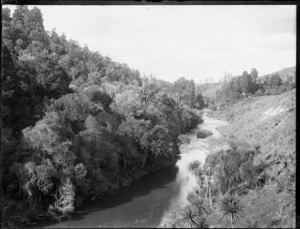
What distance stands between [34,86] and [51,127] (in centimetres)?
356

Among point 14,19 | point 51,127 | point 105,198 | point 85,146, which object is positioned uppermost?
point 14,19

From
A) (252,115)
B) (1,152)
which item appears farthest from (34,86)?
(252,115)

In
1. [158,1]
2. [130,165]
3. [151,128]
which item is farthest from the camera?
[151,128]

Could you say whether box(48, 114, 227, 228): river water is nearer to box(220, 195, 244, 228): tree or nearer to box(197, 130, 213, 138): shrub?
box(197, 130, 213, 138): shrub

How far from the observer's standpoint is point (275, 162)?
1055 cm

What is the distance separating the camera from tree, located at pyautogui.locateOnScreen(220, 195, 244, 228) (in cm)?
916

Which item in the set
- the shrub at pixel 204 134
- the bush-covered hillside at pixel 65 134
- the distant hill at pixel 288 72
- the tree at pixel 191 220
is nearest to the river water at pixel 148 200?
the shrub at pixel 204 134

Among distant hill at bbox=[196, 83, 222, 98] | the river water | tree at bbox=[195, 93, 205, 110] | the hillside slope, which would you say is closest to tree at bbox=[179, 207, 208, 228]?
the hillside slope

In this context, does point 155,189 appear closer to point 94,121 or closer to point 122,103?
point 94,121

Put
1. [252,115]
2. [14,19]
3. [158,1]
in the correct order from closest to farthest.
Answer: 1. [158,1]
2. [252,115]
3. [14,19]

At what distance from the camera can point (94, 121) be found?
19.6 meters

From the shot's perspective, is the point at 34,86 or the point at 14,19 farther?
the point at 14,19

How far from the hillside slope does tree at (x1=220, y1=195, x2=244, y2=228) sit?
0.26m

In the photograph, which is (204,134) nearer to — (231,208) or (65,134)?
(65,134)
